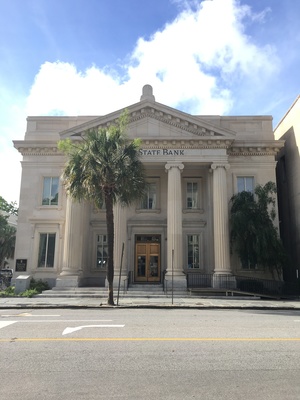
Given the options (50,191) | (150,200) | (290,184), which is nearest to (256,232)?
(290,184)

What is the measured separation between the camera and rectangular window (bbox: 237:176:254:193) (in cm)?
2739

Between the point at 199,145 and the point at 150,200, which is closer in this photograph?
the point at 199,145

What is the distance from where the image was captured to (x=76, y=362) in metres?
6.05

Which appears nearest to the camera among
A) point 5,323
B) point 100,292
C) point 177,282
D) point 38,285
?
point 5,323

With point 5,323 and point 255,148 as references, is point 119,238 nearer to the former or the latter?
point 255,148

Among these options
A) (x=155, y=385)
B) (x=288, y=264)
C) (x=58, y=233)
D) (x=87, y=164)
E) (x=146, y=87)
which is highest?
(x=146, y=87)

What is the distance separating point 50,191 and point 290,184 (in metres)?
18.0

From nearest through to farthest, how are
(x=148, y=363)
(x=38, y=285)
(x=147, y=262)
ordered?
(x=148, y=363), (x=38, y=285), (x=147, y=262)

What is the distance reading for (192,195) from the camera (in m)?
28.5

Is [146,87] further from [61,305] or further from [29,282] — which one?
[61,305]

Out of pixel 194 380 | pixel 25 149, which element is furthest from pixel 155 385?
pixel 25 149

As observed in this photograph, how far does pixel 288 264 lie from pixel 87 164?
15.0m

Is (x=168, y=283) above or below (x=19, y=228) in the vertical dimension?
below

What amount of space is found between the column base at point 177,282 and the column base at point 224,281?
6.59 ft
